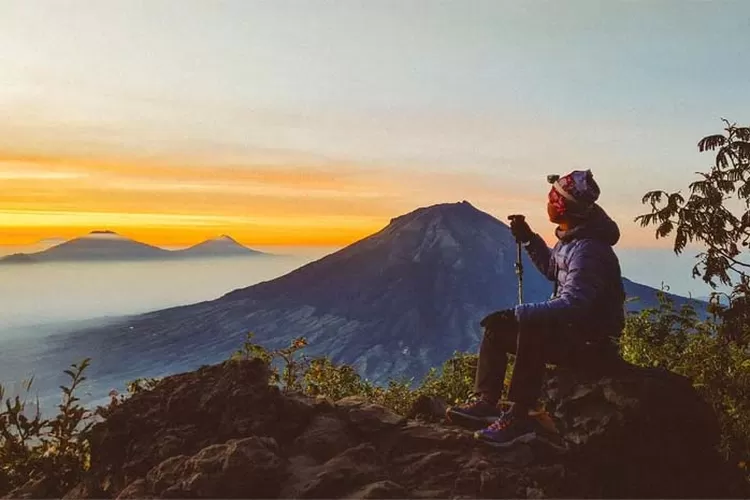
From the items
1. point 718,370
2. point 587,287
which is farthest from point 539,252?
point 718,370

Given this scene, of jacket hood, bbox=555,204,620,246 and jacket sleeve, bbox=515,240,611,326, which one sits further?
jacket hood, bbox=555,204,620,246

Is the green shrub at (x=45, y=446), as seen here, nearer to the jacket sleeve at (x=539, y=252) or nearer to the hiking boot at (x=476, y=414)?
the hiking boot at (x=476, y=414)

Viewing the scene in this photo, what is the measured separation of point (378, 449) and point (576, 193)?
291cm

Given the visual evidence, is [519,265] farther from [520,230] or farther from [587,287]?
[587,287]

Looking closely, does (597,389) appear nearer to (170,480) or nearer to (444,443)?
(444,443)

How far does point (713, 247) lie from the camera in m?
7.43

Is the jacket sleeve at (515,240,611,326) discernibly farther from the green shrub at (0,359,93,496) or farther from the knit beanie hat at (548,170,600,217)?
the green shrub at (0,359,93,496)

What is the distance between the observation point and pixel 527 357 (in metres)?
6.25

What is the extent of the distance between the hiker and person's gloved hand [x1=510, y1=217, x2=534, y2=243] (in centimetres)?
48

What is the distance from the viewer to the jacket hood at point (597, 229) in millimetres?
6547

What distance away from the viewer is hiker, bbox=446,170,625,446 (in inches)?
245

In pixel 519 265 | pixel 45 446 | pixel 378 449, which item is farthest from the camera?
pixel 519 265

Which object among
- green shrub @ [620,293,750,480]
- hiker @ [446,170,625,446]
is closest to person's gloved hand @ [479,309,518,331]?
hiker @ [446,170,625,446]

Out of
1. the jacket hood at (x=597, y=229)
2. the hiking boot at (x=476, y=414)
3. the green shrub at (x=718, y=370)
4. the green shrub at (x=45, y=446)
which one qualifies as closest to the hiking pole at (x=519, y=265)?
the jacket hood at (x=597, y=229)
